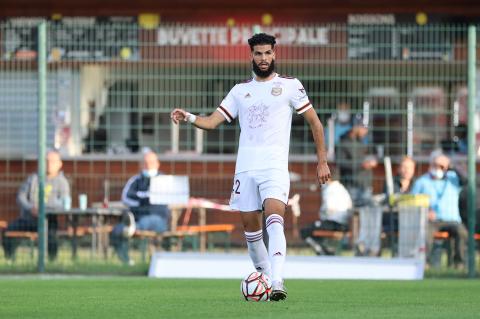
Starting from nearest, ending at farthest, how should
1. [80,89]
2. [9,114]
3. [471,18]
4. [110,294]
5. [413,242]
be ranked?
[110,294] < [413,242] < [9,114] < [80,89] < [471,18]

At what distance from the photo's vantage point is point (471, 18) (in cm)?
2511

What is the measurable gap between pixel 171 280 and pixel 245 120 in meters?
4.09

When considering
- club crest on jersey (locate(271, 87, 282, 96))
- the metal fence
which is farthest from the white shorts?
the metal fence

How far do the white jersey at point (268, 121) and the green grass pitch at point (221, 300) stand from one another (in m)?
1.02

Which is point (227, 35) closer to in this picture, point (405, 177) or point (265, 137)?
point (405, 177)

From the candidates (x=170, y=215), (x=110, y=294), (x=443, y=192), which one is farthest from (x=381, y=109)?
(x=110, y=294)

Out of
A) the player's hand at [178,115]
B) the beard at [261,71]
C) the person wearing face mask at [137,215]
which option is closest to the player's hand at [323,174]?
the beard at [261,71]

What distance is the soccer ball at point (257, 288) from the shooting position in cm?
1064

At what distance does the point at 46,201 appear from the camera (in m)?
18.5

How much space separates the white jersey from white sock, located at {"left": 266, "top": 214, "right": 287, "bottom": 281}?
0.41 meters

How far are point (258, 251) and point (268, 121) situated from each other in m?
0.98

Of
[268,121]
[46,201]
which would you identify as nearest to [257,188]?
[268,121]

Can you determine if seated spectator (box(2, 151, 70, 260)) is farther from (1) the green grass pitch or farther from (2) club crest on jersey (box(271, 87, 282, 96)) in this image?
(2) club crest on jersey (box(271, 87, 282, 96))

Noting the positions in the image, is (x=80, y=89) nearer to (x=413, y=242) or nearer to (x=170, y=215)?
(x=170, y=215)
